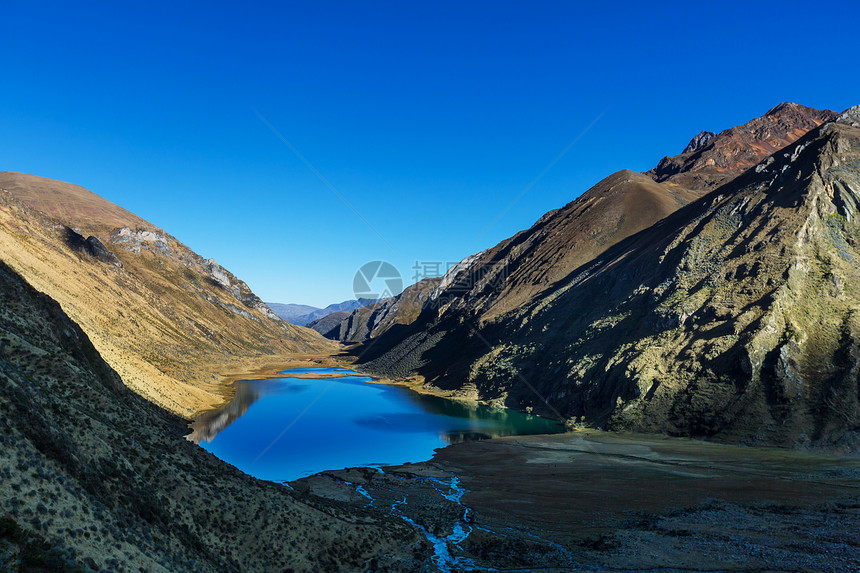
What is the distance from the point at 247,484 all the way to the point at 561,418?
6461 cm

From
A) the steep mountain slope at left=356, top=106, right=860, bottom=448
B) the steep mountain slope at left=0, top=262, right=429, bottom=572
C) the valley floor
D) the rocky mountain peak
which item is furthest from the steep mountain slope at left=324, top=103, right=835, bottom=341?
the steep mountain slope at left=0, top=262, right=429, bottom=572

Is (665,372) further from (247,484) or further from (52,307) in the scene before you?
(52,307)

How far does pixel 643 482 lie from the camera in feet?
144

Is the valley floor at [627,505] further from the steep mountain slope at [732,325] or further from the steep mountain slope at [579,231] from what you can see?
the steep mountain slope at [579,231]

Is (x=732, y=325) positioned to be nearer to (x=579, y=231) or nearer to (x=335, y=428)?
(x=335, y=428)

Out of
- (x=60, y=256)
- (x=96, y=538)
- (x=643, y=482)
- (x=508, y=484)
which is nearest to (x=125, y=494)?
(x=96, y=538)

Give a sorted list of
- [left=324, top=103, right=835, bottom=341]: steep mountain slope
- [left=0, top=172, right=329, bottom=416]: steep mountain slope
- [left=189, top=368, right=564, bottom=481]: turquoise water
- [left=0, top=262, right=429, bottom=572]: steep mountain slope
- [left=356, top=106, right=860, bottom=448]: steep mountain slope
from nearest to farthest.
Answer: [left=0, top=262, right=429, bottom=572]: steep mountain slope, [left=189, top=368, right=564, bottom=481]: turquoise water, [left=356, top=106, right=860, bottom=448]: steep mountain slope, [left=0, top=172, right=329, bottom=416]: steep mountain slope, [left=324, top=103, right=835, bottom=341]: steep mountain slope

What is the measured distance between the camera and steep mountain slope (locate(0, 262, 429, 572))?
49.4ft

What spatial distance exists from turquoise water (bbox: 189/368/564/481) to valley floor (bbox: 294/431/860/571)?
24.5ft

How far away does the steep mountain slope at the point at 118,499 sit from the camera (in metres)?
15.1

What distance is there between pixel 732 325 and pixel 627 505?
142 ft

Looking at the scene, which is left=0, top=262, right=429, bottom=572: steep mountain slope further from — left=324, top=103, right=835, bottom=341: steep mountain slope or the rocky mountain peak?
the rocky mountain peak

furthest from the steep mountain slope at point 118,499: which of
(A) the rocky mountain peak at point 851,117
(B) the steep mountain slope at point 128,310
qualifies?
(A) the rocky mountain peak at point 851,117

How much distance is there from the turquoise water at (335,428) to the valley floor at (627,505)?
7481 millimetres
